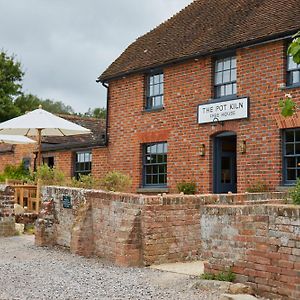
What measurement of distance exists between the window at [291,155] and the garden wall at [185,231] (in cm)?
319

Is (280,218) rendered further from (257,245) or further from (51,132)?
(51,132)

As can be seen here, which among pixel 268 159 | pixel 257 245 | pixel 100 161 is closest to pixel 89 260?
pixel 257 245

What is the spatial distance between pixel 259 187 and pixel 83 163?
31.2ft

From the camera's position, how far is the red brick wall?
15.6m

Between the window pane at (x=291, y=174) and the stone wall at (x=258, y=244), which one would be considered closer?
the stone wall at (x=258, y=244)

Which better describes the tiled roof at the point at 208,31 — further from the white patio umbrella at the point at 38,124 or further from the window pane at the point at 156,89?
the white patio umbrella at the point at 38,124

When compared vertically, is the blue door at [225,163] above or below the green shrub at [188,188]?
above

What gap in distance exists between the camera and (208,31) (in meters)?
18.5

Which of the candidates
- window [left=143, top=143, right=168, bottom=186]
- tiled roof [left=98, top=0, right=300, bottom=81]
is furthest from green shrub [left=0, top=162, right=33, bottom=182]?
window [left=143, top=143, right=168, bottom=186]

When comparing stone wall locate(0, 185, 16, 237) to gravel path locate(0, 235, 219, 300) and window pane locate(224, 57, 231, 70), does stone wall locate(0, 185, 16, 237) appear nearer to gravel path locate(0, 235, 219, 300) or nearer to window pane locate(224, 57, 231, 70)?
gravel path locate(0, 235, 219, 300)

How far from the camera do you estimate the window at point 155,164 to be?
19.1 metres

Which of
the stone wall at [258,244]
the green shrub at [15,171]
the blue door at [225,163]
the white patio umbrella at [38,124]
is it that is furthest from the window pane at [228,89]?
the green shrub at [15,171]

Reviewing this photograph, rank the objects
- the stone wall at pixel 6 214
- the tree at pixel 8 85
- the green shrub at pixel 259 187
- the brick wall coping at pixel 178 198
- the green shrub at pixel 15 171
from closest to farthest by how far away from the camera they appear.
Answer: the brick wall coping at pixel 178 198
the stone wall at pixel 6 214
the green shrub at pixel 259 187
the green shrub at pixel 15 171
the tree at pixel 8 85

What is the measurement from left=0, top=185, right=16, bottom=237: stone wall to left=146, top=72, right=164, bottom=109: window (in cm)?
724
